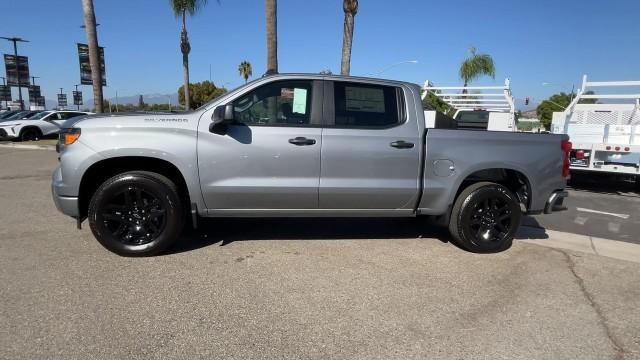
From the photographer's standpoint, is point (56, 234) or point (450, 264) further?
point (56, 234)

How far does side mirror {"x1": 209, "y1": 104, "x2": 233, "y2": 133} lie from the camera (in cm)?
379

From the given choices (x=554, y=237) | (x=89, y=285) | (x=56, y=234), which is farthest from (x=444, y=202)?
(x=56, y=234)

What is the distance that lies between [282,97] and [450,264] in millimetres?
2419

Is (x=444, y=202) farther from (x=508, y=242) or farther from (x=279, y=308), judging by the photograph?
(x=279, y=308)

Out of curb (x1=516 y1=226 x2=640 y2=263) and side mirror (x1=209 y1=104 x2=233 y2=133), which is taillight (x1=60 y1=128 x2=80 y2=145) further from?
curb (x1=516 y1=226 x2=640 y2=263)

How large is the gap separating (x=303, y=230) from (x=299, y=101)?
1.76m

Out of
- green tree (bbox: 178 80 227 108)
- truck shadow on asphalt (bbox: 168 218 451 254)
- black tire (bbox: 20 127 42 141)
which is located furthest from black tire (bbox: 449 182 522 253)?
green tree (bbox: 178 80 227 108)

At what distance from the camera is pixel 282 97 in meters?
4.18

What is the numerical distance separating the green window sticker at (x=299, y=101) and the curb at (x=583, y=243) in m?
3.20

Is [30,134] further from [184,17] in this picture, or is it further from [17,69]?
[17,69]

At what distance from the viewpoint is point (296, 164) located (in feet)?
13.4

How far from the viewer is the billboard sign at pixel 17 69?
43562 mm

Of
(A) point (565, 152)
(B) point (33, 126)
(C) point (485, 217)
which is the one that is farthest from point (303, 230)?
(B) point (33, 126)

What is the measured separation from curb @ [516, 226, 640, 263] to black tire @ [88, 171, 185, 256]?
4156 millimetres
